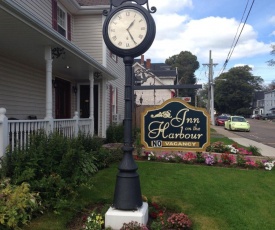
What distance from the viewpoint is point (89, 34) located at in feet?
47.8

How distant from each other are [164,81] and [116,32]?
4231cm

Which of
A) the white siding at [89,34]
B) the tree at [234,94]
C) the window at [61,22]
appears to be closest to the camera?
the window at [61,22]

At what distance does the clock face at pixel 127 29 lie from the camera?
14.0 feet

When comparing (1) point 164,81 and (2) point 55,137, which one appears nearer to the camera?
(2) point 55,137

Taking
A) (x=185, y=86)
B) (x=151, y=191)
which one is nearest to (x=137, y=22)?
(x=185, y=86)

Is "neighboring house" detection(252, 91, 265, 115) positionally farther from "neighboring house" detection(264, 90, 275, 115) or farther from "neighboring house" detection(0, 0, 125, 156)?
"neighboring house" detection(0, 0, 125, 156)

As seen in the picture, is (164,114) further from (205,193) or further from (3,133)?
(3,133)

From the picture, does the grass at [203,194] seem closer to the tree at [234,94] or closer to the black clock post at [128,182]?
the black clock post at [128,182]

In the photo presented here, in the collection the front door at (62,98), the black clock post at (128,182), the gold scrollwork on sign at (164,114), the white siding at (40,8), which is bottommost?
the black clock post at (128,182)

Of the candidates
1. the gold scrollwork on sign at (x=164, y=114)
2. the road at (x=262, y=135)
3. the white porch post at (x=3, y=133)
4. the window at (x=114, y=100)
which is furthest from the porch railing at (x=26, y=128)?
the road at (x=262, y=135)

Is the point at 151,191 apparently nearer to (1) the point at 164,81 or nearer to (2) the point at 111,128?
(2) the point at 111,128

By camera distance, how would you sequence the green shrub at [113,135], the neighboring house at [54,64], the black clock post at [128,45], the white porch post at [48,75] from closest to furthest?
the black clock post at [128,45], the neighboring house at [54,64], the white porch post at [48,75], the green shrub at [113,135]

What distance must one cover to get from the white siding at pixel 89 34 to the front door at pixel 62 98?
1891mm

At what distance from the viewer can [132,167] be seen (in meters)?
4.24
